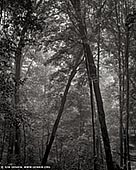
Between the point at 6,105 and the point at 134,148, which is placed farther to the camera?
the point at 134,148

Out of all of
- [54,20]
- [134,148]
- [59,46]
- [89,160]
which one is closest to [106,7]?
[54,20]

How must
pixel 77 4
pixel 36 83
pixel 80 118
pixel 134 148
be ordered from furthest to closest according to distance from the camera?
1. pixel 134 148
2. pixel 36 83
3. pixel 80 118
4. pixel 77 4

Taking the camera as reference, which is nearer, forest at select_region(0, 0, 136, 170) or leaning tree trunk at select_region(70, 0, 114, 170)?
forest at select_region(0, 0, 136, 170)

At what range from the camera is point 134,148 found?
2130 cm

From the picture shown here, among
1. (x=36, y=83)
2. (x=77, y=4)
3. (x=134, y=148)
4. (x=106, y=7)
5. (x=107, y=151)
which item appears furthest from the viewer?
(x=134, y=148)

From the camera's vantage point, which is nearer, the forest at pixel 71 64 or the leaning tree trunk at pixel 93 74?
the forest at pixel 71 64

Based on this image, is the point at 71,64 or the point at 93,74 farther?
the point at 71,64

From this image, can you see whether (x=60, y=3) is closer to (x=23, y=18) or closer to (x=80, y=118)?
(x=23, y=18)

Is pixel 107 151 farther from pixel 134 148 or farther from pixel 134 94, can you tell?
pixel 134 148

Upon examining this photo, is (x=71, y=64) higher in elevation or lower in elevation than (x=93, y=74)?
higher

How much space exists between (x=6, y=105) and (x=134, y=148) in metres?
18.8

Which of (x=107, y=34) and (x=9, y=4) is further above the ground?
(x=107, y=34)

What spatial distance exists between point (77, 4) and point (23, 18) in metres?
3.38

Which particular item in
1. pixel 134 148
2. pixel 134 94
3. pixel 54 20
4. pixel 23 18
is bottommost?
pixel 134 148
